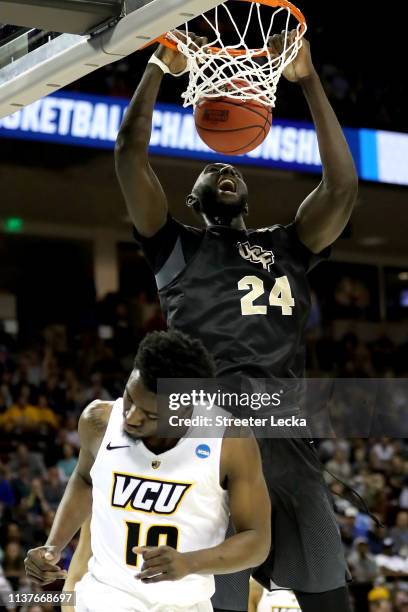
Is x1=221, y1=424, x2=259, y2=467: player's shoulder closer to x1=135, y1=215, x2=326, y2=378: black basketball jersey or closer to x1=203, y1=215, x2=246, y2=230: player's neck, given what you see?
x1=135, y1=215, x2=326, y2=378: black basketball jersey

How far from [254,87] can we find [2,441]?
6872 millimetres

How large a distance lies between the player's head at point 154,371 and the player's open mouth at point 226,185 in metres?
0.82

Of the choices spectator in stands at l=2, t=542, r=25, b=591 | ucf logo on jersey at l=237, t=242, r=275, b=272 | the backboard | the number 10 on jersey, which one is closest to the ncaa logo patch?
the number 10 on jersey

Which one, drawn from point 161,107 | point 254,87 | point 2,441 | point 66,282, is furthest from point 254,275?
point 66,282

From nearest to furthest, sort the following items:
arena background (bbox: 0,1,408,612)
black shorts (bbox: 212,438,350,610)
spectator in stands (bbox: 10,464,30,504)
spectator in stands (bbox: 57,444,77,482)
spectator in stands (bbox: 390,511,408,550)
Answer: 1. black shorts (bbox: 212,438,350,610)
2. spectator in stands (bbox: 10,464,30,504)
3. spectator in stands (bbox: 390,511,408,550)
4. arena background (bbox: 0,1,408,612)
5. spectator in stands (bbox: 57,444,77,482)

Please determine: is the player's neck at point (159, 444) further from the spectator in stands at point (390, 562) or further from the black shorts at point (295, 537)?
the spectator in stands at point (390, 562)

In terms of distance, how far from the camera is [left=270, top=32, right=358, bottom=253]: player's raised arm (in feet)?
11.0

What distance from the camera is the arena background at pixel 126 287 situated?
9.02 meters

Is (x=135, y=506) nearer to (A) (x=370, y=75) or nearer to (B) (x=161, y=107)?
(B) (x=161, y=107)

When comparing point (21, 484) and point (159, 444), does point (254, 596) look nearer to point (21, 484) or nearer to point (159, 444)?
point (159, 444)

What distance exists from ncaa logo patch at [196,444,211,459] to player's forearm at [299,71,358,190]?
3.41ft

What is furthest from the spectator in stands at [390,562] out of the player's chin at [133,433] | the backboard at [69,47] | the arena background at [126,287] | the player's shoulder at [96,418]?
the backboard at [69,47]

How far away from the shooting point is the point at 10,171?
460 inches

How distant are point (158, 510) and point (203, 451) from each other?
0.19 m
